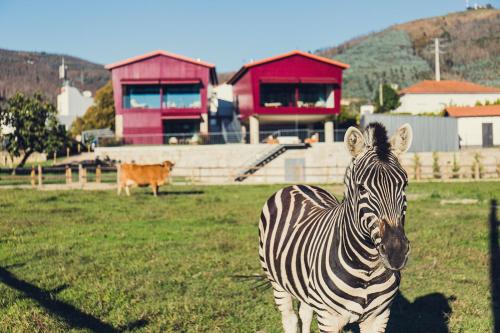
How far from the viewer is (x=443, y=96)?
176ft

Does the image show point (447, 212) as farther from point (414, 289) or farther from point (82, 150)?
point (82, 150)

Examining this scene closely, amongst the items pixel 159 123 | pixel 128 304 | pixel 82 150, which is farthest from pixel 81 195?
pixel 82 150

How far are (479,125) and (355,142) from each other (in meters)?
43.3

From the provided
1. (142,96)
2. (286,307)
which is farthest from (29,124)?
(286,307)

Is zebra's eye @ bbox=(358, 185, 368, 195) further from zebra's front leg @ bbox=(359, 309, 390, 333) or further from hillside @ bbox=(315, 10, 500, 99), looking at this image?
hillside @ bbox=(315, 10, 500, 99)

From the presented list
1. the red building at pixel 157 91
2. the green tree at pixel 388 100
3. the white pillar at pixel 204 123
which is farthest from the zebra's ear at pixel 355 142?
the green tree at pixel 388 100

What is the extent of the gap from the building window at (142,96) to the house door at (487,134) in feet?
→ 88.0

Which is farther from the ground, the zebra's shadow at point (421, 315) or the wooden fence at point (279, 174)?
the wooden fence at point (279, 174)

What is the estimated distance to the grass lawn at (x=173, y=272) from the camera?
268 inches

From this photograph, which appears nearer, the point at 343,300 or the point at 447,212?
the point at 343,300

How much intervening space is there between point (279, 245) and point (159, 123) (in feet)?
140

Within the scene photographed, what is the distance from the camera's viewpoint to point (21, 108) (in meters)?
37.9

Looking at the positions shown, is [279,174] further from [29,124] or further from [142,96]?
[29,124]

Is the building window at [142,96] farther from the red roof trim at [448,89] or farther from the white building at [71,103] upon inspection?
the white building at [71,103]
